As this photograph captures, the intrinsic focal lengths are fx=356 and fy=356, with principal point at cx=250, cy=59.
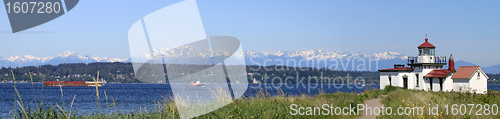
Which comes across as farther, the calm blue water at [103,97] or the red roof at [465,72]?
the red roof at [465,72]

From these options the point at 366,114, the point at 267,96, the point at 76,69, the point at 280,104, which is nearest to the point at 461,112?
the point at 366,114

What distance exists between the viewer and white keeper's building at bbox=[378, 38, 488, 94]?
2560 cm

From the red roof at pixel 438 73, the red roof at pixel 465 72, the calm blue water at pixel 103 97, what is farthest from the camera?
the red roof at pixel 438 73

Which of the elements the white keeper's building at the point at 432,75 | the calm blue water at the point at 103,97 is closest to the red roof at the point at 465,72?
the white keeper's building at the point at 432,75

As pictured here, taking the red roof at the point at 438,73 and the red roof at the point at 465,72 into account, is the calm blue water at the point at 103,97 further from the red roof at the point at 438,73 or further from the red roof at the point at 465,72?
the red roof at the point at 465,72

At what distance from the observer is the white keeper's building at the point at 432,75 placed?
25600 millimetres

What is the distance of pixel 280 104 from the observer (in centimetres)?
1113

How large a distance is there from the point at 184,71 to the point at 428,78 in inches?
1008

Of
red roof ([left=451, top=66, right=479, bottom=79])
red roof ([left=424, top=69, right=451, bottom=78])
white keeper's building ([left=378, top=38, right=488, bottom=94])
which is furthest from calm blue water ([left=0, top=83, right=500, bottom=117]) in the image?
red roof ([left=451, top=66, right=479, bottom=79])

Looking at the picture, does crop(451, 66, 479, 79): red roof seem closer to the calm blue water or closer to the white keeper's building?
the white keeper's building

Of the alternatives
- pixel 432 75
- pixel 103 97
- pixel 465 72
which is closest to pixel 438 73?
pixel 432 75

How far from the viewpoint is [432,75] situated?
28156 millimetres

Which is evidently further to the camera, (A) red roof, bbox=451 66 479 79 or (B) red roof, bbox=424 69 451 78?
(B) red roof, bbox=424 69 451 78

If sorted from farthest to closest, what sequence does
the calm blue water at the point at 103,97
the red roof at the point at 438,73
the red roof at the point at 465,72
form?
1. the red roof at the point at 438,73
2. the red roof at the point at 465,72
3. the calm blue water at the point at 103,97
